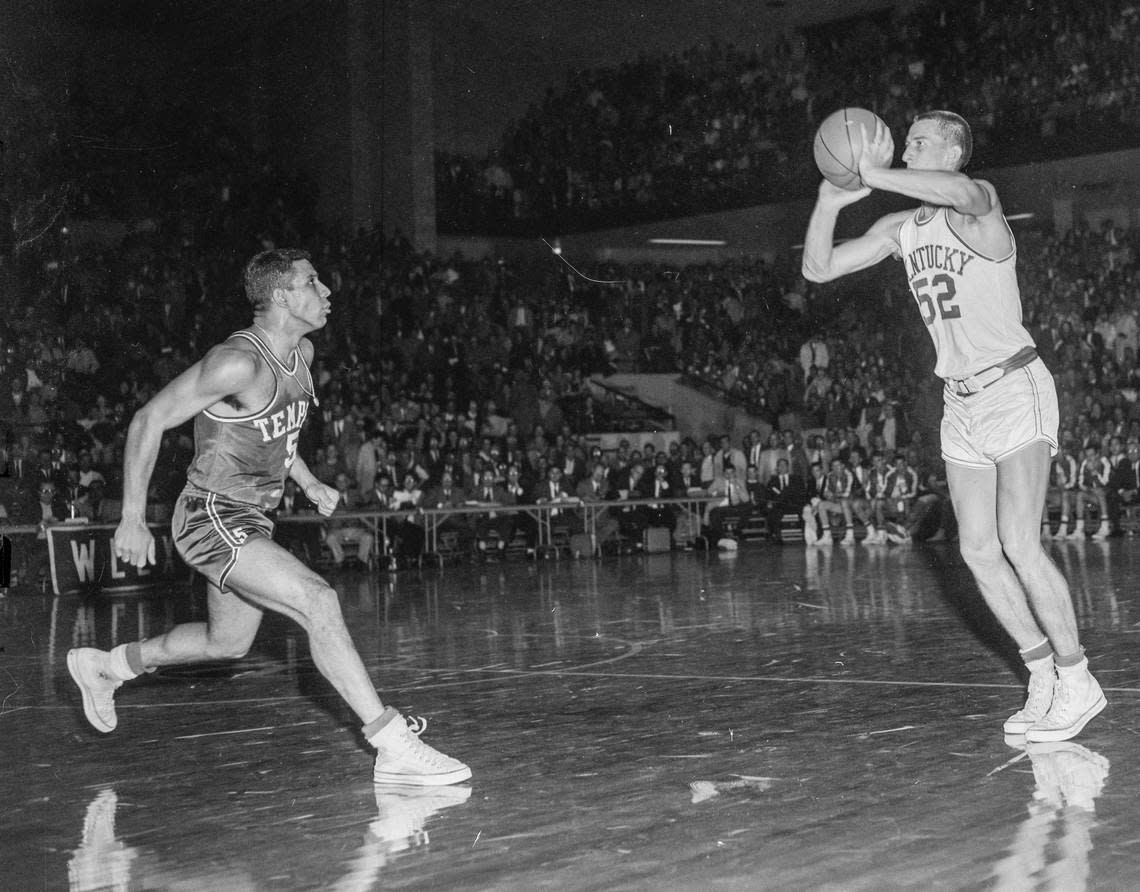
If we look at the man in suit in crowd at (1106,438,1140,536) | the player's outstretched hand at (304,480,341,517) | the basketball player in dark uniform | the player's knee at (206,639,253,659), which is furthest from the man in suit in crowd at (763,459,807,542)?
the player's knee at (206,639,253,659)

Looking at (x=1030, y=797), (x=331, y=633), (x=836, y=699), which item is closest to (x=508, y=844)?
(x=331, y=633)

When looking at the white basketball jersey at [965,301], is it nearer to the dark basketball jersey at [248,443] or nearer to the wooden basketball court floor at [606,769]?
the wooden basketball court floor at [606,769]

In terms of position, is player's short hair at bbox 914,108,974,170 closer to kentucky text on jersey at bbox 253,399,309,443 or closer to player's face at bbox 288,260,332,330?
player's face at bbox 288,260,332,330

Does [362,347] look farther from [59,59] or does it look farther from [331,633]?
[331,633]

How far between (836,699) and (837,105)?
21465 mm

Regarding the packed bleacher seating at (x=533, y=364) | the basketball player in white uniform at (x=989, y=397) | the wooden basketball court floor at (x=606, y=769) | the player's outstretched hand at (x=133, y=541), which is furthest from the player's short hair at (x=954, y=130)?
the packed bleacher seating at (x=533, y=364)

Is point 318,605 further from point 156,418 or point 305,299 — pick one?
point 305,299

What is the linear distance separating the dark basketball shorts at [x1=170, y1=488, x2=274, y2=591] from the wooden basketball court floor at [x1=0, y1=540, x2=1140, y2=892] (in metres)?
0.66

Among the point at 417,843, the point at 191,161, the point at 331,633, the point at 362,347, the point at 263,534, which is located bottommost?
the point at 417,843

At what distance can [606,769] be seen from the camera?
4.17m

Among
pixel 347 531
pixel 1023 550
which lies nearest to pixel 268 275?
pixel 1023 550

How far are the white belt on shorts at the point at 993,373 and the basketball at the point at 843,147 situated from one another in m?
0.76

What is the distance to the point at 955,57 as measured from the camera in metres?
24.4

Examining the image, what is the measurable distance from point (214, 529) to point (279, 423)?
407mm
